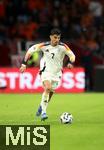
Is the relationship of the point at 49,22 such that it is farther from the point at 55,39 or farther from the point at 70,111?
the point at 55,39

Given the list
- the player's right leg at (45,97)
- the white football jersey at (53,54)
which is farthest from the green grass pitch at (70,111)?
the white football jersey at (53,54)

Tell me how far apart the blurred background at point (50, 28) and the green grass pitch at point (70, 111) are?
10.5ft

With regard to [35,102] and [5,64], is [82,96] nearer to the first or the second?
[35,102]

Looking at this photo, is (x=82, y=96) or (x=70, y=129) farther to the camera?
(x=82, y=96)

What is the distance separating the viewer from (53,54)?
1514cm

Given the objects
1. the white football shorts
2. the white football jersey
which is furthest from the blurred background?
the white football shorts

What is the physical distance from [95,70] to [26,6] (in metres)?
4.03

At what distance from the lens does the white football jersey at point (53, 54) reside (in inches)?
594

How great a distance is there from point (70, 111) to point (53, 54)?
99.5 inches

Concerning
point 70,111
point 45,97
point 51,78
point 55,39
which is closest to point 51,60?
point 51,78

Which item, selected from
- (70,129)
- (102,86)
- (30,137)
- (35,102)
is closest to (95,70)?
(102,86)

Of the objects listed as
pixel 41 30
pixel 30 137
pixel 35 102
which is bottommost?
pixel 30 137

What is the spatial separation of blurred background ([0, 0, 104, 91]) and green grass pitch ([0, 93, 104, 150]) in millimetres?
3210

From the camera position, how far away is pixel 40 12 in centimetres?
2731
